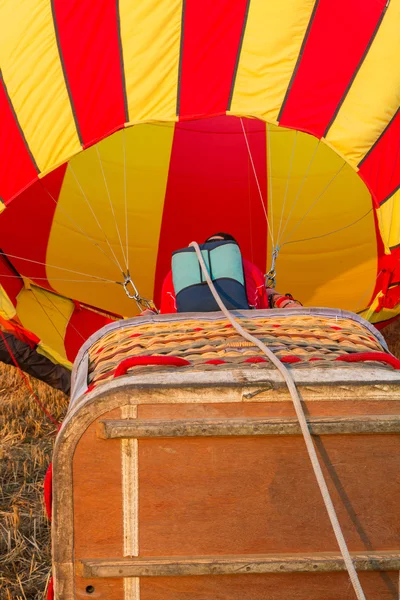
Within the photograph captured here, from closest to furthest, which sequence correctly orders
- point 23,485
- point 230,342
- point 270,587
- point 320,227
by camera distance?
point 270,587, point 230,342, point 23,485, point 320,227

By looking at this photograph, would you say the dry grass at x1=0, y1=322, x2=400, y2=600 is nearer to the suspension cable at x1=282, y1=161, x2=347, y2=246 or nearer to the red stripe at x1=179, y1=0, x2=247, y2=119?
the red stripe at x1=179, y1=0, x2=247, y2=119

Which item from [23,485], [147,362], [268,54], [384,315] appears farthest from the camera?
[384,315]

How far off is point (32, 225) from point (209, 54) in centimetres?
193

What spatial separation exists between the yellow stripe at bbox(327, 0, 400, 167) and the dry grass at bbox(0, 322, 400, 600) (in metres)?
2.05

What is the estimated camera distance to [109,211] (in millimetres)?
5086

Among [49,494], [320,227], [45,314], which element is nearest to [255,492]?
[49,494]

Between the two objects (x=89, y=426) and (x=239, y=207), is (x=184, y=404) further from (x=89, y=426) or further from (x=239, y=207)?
(x=239, y=207)

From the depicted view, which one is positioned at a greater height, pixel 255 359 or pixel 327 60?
pixel 327 60

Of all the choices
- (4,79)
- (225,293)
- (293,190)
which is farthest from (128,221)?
(225,293)

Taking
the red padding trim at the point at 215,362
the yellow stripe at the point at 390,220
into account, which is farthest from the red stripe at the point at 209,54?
the red padding trim at the point at 215,362

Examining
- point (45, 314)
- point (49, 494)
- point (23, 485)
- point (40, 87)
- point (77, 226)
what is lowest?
point (45, 314)

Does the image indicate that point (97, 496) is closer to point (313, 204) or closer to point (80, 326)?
point (80, 326)

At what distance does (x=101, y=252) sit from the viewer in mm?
5211

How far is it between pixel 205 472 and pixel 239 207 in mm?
3970
